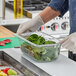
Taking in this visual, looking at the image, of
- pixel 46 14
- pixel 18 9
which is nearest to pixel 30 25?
pixel 46 14

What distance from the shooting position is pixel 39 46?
1.78 meters

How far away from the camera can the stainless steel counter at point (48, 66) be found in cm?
166

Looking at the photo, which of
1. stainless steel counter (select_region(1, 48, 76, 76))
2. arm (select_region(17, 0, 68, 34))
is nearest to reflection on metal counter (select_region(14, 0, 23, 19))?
arm (select_region(17, 0, 68, 34))

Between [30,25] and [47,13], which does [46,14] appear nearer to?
[47,13]

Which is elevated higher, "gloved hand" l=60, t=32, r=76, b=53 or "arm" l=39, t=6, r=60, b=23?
"arm" l=39, t=6, r=60, b=23

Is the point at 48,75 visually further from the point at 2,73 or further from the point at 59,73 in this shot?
the point at 2,73

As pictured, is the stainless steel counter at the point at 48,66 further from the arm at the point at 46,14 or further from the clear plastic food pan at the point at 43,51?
the arm at the point at 46,14

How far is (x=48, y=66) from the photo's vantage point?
175 centimetres

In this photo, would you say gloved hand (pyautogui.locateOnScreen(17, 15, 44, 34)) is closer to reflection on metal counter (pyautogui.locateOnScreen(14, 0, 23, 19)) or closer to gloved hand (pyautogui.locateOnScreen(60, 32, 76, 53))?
gloved hand (pyautogui.locateOnScreen(60, 32, 76, 53))

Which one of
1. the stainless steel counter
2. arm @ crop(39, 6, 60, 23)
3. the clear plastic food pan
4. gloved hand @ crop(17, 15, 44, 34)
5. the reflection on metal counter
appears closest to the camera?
the stainless steel counter

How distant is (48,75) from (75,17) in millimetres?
678

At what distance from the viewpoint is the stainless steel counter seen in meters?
1.66

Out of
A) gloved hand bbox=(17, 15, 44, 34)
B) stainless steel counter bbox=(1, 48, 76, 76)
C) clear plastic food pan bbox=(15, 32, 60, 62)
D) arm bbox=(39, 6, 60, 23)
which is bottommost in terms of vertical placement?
stainless steel counter bbox=(1, 48, 76, 76)

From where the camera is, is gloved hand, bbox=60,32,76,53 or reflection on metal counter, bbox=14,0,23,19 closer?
gloved hand, bbox=60,32,76,53
